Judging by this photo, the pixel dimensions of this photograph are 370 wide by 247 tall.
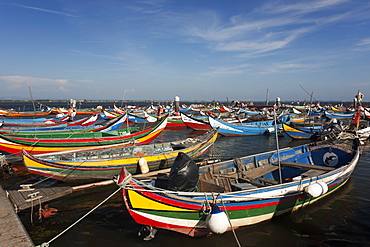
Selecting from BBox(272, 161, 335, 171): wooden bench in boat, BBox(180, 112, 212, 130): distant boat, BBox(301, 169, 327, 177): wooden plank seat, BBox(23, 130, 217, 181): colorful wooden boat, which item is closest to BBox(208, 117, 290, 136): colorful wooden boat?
BBox(180, 112, 212, 130): distant boat

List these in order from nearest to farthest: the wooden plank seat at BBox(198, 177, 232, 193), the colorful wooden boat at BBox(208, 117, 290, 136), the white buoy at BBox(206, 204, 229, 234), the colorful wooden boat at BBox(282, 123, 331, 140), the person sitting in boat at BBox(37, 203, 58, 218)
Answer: the white buoy at BBox(206, 204, 229, 234) → the wooden plank seat at BBox(198, 177, 232, 193) → the person sitting in boat at BBox(37, 203, 58, 218) → the colorful wooden boat at BBox(282, 123, 331, 140) → the colorful wooden boat at BBox(208, 117, 290, 136)

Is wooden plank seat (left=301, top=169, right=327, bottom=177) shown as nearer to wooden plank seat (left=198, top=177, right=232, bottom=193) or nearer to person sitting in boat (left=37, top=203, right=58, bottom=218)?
wooden plank seat (left=198, top=177, right=232, bottom=193)

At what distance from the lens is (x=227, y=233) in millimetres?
7336

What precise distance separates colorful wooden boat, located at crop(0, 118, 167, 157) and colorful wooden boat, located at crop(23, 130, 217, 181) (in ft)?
4.52

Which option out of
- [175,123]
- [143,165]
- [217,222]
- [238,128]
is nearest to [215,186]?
[217,222]

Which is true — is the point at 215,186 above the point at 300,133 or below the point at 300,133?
above

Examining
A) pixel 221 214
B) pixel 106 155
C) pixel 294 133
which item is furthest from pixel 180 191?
pixel 294 133

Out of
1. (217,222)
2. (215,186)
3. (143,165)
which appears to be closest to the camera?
(217,222)

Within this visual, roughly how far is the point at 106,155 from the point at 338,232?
11.5 m

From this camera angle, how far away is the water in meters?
7.04

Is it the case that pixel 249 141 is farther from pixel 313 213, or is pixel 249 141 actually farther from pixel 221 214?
pixel 221 214

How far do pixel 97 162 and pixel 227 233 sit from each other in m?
7.39

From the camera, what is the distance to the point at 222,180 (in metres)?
8.95

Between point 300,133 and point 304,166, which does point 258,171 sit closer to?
point 304,166
